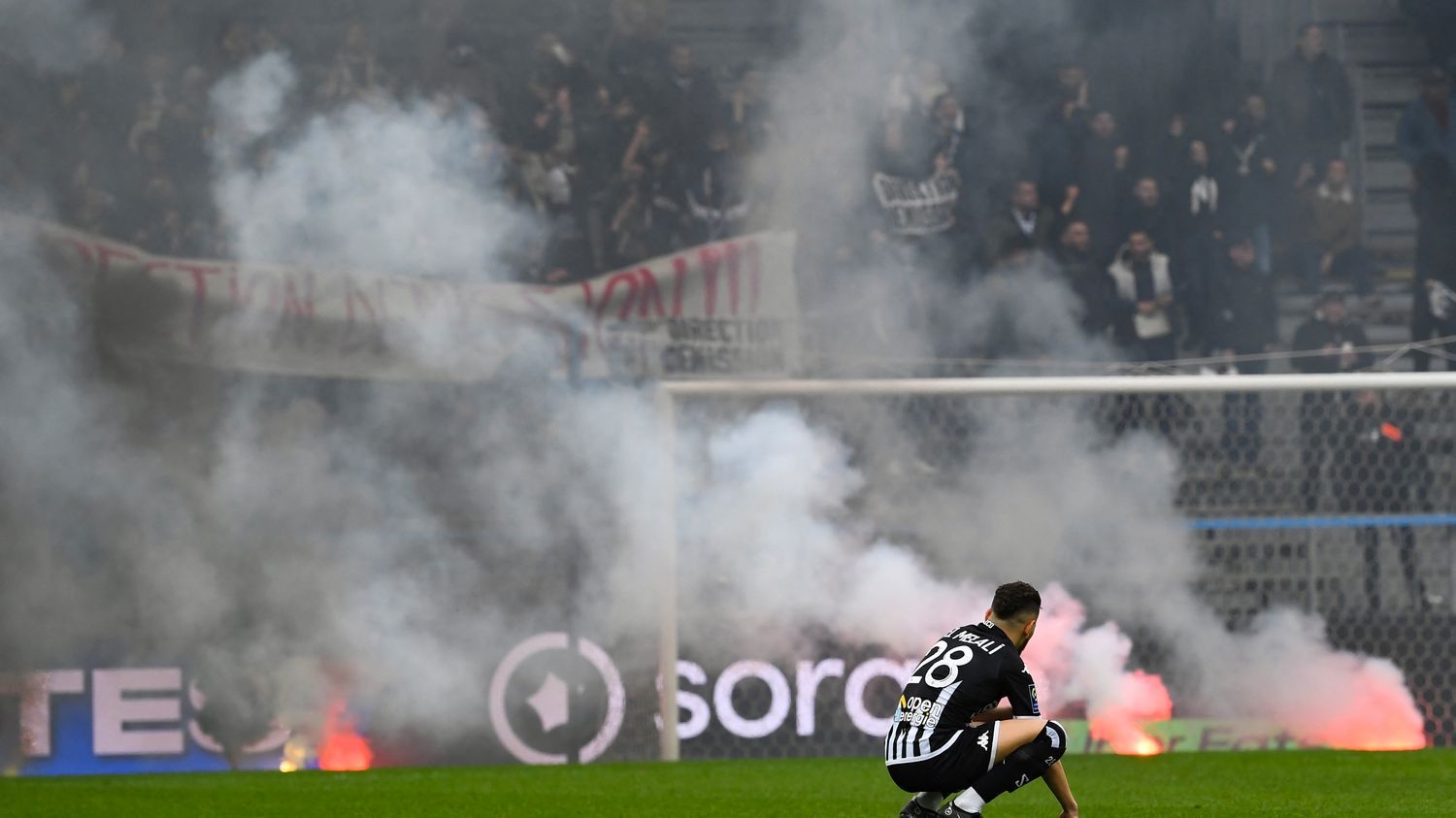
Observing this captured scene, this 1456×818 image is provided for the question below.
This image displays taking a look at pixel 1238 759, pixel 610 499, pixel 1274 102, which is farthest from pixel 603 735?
pixel 1274 102

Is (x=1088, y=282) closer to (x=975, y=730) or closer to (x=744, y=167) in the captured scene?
(x=744, y=167)

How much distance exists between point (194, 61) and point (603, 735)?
165 inches

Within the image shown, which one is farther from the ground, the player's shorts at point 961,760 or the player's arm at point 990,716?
the player's arm at point 990,716

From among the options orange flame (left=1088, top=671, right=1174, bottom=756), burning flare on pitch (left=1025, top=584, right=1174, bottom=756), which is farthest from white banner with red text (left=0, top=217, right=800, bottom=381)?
orange flame (left=1088, top=671, right=1174, bottom=756)

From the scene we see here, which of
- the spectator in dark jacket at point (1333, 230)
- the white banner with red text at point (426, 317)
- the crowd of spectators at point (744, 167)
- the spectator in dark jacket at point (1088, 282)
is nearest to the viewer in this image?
the white banner with red text at point (426, 317)

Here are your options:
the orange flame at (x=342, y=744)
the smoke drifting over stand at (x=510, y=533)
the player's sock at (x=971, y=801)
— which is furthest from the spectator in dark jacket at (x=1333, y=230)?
the player's sock at (x=971, y=801)

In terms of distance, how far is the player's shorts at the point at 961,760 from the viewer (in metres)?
3.90

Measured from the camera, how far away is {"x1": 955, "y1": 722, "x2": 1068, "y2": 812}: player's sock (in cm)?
388

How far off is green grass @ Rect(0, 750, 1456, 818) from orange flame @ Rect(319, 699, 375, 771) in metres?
0.59

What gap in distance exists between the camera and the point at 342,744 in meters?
7.16

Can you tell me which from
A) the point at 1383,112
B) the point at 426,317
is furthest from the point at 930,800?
the point at 1383,112

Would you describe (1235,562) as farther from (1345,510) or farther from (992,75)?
(992,75)

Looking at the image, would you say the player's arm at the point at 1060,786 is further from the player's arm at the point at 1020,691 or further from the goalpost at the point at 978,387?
the goalpost at the point at 978,387

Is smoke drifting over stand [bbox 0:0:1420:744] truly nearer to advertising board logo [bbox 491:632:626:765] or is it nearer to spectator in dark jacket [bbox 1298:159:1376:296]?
advertising board logo [bbox 491:632:626:765]
